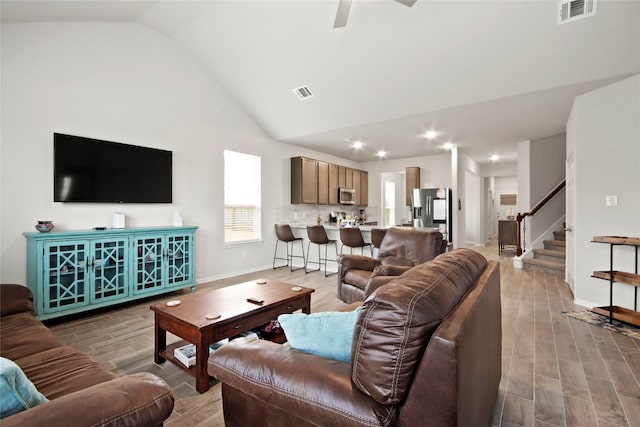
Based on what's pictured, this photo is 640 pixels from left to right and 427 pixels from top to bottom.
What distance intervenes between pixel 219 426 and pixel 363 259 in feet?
7.22

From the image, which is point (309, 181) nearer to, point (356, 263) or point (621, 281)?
point (356, 263)

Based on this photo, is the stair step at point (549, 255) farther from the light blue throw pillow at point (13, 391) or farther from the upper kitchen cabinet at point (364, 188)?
the light blue throw pillow at point (13, 391)

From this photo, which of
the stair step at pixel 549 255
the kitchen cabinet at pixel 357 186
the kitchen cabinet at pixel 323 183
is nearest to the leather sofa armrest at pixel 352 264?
the kitchen cabinet at pixel 323 183

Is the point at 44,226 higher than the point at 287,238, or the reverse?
the point at 44,226

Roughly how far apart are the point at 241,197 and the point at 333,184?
97.8 inches

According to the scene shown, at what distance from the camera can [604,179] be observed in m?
3.56

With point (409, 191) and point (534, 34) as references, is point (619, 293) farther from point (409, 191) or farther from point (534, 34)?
point (409, 191)

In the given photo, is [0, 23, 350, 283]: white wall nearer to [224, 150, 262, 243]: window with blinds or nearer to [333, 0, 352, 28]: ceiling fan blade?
[224, 150, 262, 243]: window with blinds

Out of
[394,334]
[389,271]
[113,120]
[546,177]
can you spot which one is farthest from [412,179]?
[394,334]

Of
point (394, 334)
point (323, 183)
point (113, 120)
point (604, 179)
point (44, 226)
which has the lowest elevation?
point (394, 334)

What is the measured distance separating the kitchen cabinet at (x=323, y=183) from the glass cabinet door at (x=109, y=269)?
414 cm

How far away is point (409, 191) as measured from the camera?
25.8 feet

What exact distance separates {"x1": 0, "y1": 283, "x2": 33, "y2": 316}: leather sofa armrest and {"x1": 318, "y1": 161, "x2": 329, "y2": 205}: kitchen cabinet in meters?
5.16

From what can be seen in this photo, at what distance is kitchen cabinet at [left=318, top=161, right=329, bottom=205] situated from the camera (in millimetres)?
6905
